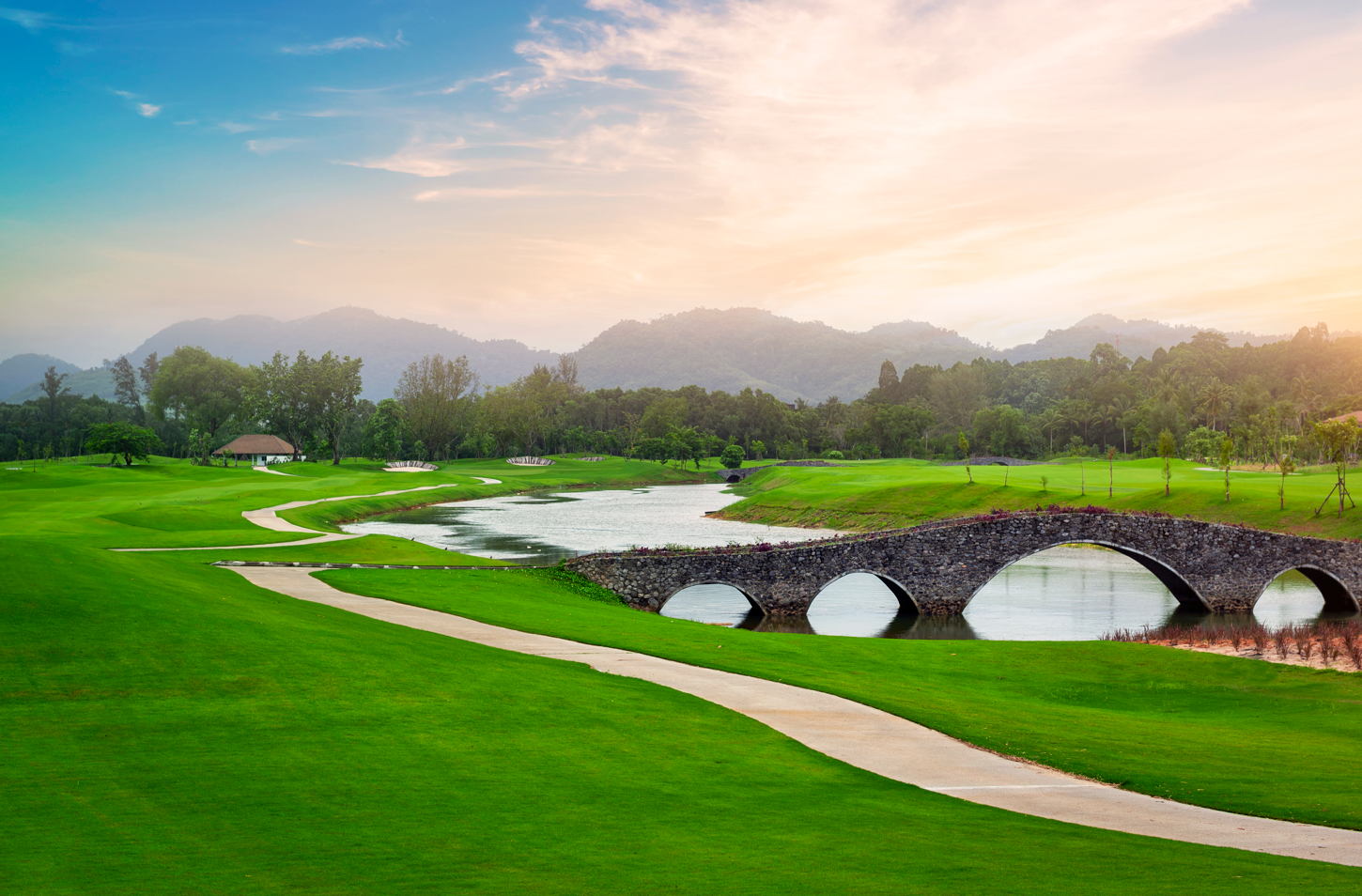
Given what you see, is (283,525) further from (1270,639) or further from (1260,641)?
(1270,639)

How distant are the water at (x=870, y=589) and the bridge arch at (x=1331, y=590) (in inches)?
28.9

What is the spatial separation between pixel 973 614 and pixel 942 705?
24.1m

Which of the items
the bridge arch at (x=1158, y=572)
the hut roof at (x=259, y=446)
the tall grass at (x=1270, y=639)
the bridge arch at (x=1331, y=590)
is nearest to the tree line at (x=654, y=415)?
the hut roof at (x=259, y=446)

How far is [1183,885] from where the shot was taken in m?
9.44

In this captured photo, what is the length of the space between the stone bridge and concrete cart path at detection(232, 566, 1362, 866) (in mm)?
14464

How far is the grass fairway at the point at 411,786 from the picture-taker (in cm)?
895

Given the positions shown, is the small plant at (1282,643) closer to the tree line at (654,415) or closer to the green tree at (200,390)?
the tree line at (654,415)

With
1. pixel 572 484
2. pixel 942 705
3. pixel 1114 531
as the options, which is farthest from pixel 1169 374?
pixel 942 705

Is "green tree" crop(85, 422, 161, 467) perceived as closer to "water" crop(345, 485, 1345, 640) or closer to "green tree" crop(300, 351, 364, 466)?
"green tree" crop(300, 351, 364, 466)

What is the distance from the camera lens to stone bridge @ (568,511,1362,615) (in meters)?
37.4

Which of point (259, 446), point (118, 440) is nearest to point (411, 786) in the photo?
point (118, 440)

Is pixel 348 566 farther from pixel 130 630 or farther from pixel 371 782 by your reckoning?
pixel 371 782

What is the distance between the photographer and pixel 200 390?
152 meters

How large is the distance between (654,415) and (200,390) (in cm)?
7930
